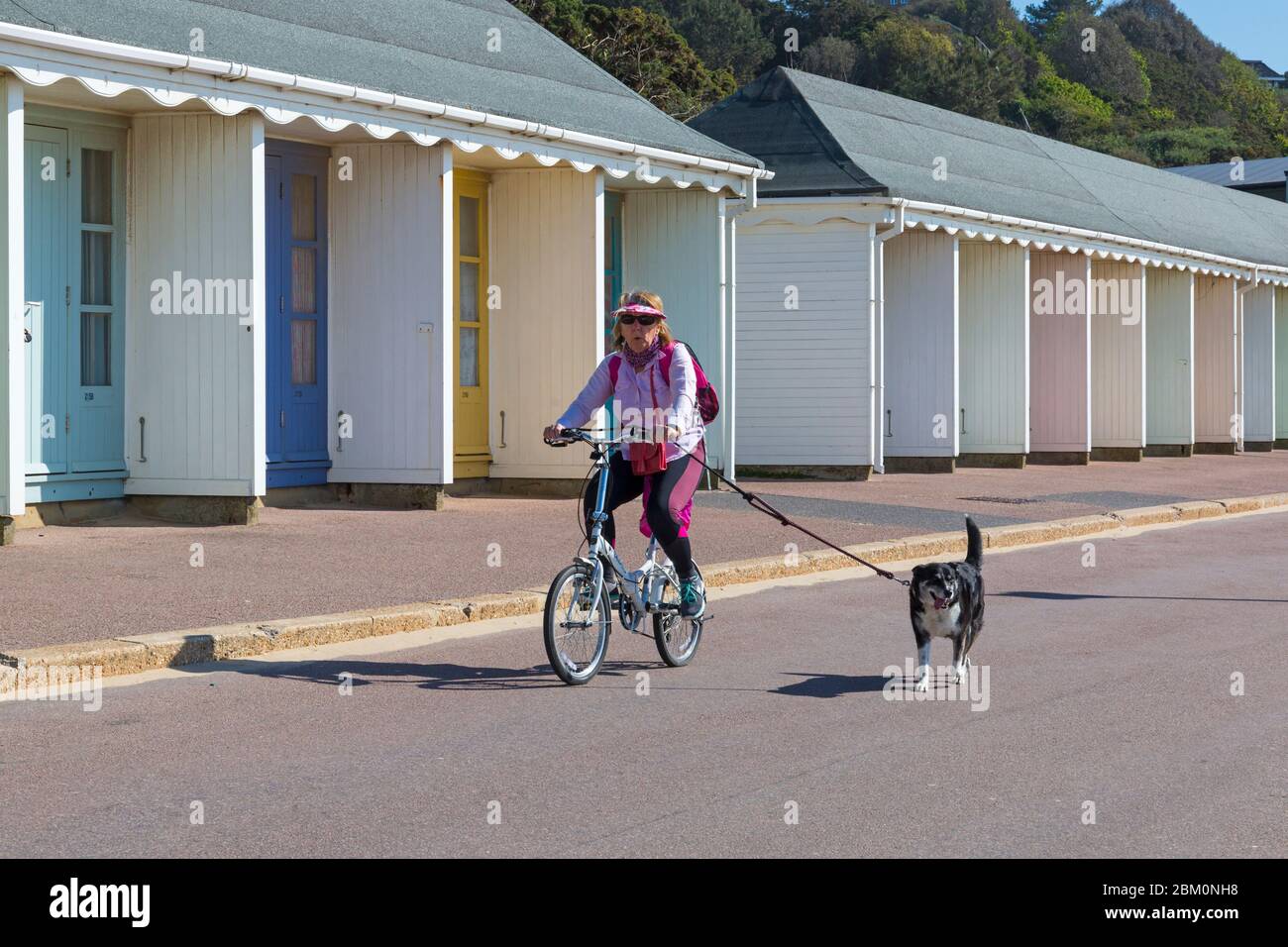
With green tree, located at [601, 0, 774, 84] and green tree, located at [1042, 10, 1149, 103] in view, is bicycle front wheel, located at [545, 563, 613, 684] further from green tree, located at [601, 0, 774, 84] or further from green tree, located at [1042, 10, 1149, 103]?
green tree, located at [1042, 10, 1149, 103]

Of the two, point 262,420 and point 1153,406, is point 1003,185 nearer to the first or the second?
point 1153,406

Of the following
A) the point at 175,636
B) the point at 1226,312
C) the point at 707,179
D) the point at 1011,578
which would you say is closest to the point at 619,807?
the point at 175,636

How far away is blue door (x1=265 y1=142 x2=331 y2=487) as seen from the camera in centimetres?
1574

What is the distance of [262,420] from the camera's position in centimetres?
1390

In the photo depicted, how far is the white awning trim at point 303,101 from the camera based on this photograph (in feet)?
39.1

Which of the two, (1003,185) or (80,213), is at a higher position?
(1003,185)

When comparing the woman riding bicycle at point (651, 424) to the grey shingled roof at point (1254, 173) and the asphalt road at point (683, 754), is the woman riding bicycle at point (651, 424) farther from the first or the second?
the grey shingled roof at point (1254, 173)

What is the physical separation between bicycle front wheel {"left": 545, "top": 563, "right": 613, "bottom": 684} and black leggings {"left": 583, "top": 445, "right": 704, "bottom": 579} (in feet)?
1.09

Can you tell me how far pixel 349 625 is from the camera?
9.93 m

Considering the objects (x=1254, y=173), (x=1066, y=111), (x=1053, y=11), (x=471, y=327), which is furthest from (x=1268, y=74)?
(x=471, y=327)

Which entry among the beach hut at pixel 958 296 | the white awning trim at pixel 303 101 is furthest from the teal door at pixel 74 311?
the beach hut at pixel 958 296

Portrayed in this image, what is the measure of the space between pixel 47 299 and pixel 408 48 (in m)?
4.40
